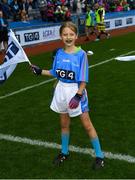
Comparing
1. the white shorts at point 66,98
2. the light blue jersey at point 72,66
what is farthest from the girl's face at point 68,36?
the white shorts at point 66,98

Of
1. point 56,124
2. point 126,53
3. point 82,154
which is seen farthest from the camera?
point 126,53

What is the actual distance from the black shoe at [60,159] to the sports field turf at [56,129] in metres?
0.07

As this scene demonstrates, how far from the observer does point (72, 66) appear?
4945 mm

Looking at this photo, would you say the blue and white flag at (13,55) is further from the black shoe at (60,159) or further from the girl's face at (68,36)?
the black shoe at (60,159)

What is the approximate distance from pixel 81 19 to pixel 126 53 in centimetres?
884

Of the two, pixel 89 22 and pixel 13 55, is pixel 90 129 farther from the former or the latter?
pixel 89 22

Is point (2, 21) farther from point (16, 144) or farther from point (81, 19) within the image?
point (16, 144)

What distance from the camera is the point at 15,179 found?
16.4 feet

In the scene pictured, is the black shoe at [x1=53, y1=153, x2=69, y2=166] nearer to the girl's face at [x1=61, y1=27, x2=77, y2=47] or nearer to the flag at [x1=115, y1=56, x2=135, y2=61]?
the girl's face at [x1=61, y1=27, x2=77, y2=47]

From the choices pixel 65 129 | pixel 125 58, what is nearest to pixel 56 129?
pixel 65 129

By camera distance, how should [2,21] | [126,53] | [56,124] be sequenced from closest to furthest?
[56,124] < [126,53] < [2,21]

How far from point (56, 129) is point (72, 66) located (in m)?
2.17

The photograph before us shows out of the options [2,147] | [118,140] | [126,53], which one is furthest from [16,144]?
[126,53]

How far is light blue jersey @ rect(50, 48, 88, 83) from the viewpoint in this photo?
493 cm
